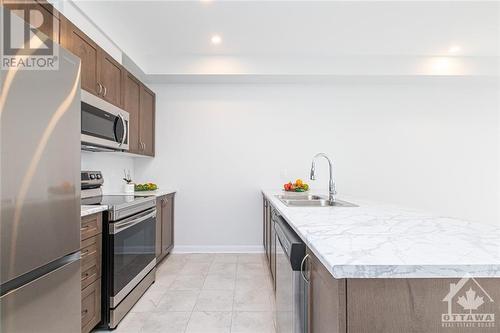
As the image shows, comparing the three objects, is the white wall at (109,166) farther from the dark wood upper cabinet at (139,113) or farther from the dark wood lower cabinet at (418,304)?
the dark wood lower cabinet at (418,304)

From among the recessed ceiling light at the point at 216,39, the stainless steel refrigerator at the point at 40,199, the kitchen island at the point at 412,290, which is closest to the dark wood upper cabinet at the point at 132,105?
the recessed ceiling light at the point at 216,39

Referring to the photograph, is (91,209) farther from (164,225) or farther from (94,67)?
(164,225)

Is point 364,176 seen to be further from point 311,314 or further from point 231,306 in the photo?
point 311,314

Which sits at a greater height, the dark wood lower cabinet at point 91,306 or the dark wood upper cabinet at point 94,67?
the dark wood upper cabinet at point 94,67

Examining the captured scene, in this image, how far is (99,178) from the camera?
2627 mm

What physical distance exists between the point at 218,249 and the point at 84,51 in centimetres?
281

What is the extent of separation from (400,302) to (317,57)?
338 cm

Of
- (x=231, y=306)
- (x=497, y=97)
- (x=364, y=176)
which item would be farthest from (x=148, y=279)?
(x=497, y=97)

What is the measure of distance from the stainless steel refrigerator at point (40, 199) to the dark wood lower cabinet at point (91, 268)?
0.23m

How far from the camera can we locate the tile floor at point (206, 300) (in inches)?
78.1

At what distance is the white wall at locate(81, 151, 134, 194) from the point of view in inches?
A: 109

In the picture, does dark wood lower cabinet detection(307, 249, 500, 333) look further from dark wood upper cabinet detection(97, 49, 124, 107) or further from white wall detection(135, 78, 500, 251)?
white wall detection(135, 78, 500, 251)

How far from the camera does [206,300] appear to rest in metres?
2.37

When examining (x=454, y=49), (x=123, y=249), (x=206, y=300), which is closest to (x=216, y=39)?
(x=123, y=249)
